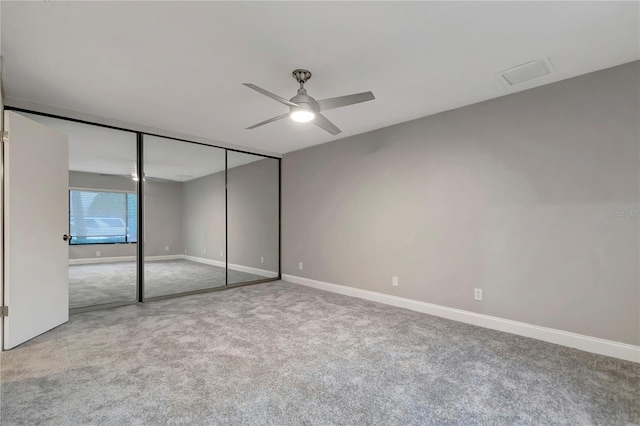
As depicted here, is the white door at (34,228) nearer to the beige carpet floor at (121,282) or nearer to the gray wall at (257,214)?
the beige carpet floor at (121,282)

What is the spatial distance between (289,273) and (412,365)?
139 inches

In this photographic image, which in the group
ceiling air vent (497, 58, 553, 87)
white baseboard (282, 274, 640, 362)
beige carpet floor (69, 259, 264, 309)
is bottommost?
white baseboard (282, 274, 640, 362)

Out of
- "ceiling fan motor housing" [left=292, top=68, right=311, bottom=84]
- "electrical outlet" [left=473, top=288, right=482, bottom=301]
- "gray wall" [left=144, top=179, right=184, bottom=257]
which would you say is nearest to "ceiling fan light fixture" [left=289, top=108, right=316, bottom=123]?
"ceiling fan motor housing" [left=292, top=68, right=311, bottom=84]

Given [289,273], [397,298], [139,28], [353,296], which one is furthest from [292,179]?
[139,28]

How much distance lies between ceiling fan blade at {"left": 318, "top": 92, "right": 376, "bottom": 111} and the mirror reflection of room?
3.16 m

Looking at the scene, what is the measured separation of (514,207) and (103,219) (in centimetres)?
522

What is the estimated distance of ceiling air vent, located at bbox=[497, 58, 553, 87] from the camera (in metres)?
2.48

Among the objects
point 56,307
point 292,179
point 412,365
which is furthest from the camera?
point 292,179

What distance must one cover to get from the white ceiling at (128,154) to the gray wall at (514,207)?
A: 8.40 ft

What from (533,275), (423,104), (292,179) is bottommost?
(533,275)

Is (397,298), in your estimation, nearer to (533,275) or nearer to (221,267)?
(533,275)

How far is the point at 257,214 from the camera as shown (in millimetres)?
5750

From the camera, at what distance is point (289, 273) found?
5621 millimetres

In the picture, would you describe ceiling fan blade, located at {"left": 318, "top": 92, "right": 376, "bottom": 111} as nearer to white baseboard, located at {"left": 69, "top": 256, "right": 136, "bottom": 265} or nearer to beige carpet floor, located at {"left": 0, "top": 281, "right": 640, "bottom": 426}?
beige carpet floor, located at {"left": 0, "top": 281, "right": 640, "bottom": 426}
